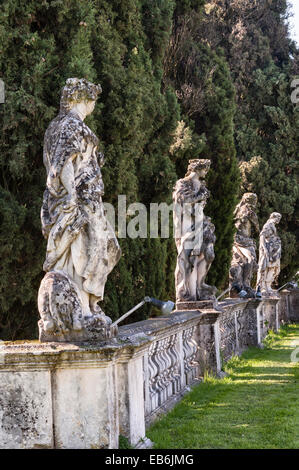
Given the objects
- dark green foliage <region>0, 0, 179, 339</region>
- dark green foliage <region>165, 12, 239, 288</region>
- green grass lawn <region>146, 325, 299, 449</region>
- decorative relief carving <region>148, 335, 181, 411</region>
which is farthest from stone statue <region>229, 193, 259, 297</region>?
decorative relief carving <region>148, 335, 181, 411</region>

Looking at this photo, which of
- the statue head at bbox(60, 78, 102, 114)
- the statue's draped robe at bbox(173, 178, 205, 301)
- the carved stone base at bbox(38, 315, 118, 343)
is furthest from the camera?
the statue's draped robe at bbox(173, 178, 205, 301)

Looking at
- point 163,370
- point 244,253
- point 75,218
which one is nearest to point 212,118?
point 244,253

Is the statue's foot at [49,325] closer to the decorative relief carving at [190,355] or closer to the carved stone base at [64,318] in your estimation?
the carved stone base at [64,318]

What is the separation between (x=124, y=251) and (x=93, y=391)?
6.72m

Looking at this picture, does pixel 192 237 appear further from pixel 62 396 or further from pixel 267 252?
pixel 267 252

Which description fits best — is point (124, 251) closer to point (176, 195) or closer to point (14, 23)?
point (176, 195)

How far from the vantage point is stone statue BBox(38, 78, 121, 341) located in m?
5.00

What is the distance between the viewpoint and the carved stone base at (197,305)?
10.0 metres

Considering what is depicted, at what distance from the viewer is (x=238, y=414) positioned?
287 inches

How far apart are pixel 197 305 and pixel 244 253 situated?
17.3ft

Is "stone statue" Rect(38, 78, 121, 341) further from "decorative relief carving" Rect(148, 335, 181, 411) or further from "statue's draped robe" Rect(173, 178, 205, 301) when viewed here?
"statue's draped robe" Rect(173, 178, 205, 301)

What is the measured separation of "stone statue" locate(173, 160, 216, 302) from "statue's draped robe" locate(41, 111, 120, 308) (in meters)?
4.56

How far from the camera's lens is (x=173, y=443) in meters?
5.93

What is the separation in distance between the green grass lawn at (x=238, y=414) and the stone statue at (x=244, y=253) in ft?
13.4
